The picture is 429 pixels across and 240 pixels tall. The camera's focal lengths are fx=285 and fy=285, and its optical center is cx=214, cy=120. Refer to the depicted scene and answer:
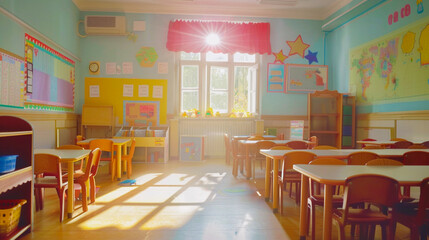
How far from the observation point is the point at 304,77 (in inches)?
309

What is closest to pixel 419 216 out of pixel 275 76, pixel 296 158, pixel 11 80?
pixel 296 158

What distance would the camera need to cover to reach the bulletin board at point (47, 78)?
4.81 m

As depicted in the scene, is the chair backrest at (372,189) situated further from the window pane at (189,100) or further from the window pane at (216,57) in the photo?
the window pane at (216,57)

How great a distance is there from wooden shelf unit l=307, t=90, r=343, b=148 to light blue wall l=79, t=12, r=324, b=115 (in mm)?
832

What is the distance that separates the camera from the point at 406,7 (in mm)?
5109

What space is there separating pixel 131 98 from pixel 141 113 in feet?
1.55

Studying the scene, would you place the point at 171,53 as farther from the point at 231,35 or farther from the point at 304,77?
the point at 304,77

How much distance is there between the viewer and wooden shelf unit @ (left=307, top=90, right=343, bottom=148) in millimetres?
6914

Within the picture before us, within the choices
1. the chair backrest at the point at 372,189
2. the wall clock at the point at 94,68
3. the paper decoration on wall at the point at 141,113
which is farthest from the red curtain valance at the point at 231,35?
the chair backrest at the point at 372,189

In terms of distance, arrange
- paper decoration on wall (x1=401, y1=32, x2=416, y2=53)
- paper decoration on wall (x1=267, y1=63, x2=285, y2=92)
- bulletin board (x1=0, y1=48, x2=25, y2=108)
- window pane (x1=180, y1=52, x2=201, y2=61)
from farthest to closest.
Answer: window pane (x1=180, y1=52, x2=201, y2=61), paper decoration on wall (x1=267, y1=63, x2=285, y2=92), paper decoration on wall (x1=401, y1=32, x2=416, y2=53), bulletin board (x1=0, y1=48, x2=25, y2=108)

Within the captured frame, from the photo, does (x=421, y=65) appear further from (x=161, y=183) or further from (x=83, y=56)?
(x=83, y=56)

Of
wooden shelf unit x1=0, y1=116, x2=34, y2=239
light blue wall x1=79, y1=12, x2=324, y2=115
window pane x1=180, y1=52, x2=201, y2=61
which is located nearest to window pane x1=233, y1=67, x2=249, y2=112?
light blue wall x1=79, y1=12, x2=324, y2=115

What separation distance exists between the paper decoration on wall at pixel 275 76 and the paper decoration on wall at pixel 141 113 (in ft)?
10.2

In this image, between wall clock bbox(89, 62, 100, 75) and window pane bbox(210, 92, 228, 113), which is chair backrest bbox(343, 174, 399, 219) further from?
wall clock bbox(89, 62, 100, 75)
